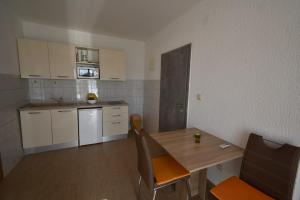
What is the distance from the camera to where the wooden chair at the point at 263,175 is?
0.95 m

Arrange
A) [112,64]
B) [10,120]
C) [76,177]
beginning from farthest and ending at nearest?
[112,64], [10,120], [76,177]

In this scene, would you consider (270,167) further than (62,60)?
No

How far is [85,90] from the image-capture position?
3211mm

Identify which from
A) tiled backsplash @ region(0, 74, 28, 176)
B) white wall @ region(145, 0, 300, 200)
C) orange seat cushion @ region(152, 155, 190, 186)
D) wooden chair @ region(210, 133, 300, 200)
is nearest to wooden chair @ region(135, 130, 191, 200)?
orange seat cushion @ region(152, 155, 190, 186)

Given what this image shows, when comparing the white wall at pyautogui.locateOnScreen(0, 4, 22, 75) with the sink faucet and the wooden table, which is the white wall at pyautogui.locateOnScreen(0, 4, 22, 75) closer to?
the sink faucet

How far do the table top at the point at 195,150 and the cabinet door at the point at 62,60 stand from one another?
7.51 feet

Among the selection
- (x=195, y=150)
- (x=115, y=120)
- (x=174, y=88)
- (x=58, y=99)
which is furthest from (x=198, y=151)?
(x=58, y=99)

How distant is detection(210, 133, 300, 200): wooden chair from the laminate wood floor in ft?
2.57

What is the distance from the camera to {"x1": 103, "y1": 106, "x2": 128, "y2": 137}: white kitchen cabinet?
2.98m

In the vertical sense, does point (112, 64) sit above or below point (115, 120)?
above

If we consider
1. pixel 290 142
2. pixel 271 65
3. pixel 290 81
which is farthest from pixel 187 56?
pixel 290 142

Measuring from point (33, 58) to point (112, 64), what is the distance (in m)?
1.44

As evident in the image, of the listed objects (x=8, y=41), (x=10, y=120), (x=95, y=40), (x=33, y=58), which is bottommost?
(x=10, y=120)

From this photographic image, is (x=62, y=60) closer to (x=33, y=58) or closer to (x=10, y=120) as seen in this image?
(x=33, y=58)
